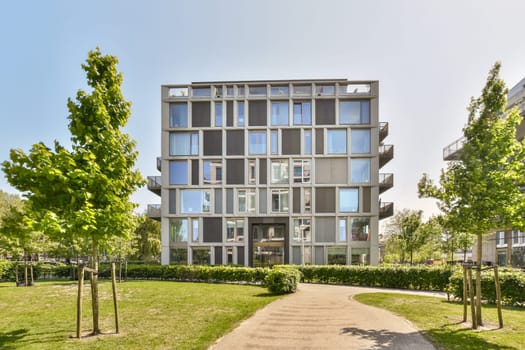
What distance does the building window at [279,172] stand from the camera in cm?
3284

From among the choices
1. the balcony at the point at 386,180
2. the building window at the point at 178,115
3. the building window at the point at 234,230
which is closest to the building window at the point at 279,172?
the building window at the point at 234,230

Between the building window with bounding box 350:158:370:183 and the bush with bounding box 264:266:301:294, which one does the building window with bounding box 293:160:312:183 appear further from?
the bush with bounding box 264:266:301:294

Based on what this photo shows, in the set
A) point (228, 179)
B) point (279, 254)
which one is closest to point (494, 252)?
point (279, 254)

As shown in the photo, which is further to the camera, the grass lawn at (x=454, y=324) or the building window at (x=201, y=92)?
the building window at (x=201, y=92)

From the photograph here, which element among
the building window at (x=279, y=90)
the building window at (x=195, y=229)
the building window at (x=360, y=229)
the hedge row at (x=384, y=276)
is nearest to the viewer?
the hedge row at (x=384, y=276)

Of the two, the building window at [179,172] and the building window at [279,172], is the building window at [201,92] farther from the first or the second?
the building window at [279,172]

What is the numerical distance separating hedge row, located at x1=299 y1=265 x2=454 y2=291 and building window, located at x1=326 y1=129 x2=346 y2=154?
13.3m

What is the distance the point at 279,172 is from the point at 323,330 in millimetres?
24196

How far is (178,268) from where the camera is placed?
83.5ft

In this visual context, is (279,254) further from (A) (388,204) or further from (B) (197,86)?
(B) (197,86)

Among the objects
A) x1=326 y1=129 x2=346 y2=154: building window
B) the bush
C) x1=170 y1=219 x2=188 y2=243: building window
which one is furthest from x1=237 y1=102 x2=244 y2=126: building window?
the bush

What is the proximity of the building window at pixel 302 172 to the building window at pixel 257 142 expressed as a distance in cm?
372

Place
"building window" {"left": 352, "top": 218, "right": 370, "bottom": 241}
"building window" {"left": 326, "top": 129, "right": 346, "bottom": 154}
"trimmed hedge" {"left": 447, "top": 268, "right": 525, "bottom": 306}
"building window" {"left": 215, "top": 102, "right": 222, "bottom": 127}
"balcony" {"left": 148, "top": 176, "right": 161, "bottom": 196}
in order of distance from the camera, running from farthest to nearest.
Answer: "balcony" {"left": 148, "top": 176, "right": 161, "bottom": 196}
"building window" {"left": 215, "top": 102, "right": 222, "bottom": 127}
"building window" {"left": 326, "top": 129, "right": 346, "bottom": 154}
"building window" {"left": 352, "top": 218, "right": 370, "bottom": 241}
"trimmed hedge" {"left": 447, "top": 268, "right": 525, "bottom": 306}

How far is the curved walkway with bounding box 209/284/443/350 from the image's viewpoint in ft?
26.0
